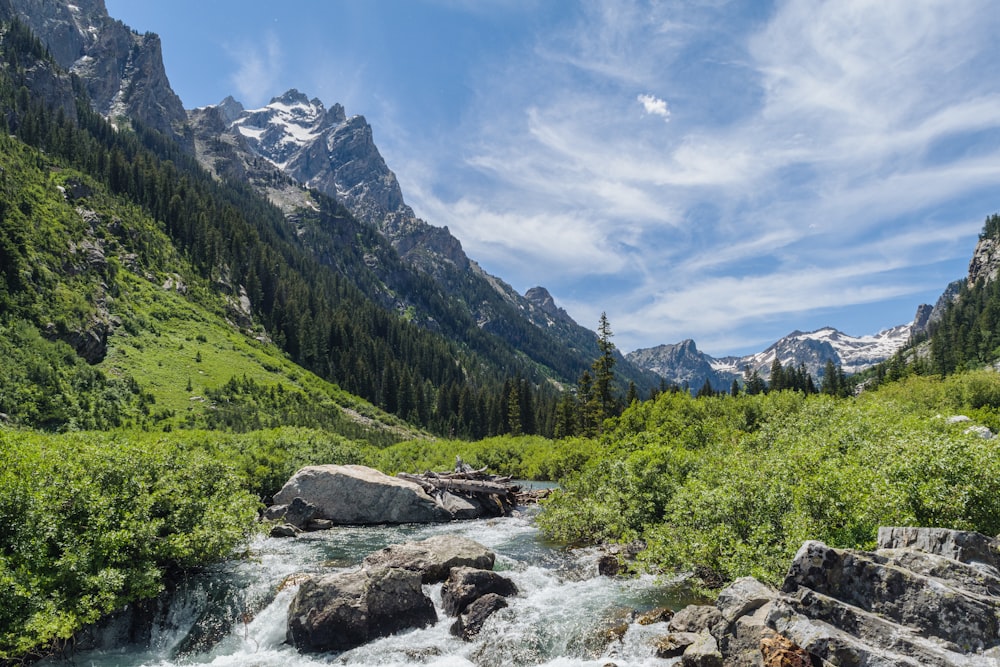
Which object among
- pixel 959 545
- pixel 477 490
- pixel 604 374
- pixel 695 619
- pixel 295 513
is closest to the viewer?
pixel 959 545

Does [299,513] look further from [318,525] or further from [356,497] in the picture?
[356,497]

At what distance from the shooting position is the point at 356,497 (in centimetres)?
3859

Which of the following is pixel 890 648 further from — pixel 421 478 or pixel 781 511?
pixel 421 478

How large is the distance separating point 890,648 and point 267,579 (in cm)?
2262

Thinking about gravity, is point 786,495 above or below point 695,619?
above

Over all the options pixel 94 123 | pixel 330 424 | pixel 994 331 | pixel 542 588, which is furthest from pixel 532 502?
pixel 94 123

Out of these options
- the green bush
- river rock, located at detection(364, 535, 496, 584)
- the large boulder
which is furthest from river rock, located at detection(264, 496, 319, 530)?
river rock, located at detection(364, 535, 496, 584)

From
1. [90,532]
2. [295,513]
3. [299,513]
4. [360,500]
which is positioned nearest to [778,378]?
[360,500]

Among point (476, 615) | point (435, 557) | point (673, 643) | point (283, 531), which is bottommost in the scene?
point (476, 615)

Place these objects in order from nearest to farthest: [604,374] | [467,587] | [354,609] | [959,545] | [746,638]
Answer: [959,545]
[746,638]
[354,609]
[467,587]
[604,374]

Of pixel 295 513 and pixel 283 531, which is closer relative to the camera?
pixel 283 531

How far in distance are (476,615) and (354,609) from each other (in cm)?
440

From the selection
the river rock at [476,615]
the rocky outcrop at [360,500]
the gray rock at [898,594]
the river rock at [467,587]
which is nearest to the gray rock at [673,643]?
the gray rock at [898,594]

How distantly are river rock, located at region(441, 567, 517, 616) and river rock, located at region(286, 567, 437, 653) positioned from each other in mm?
789
